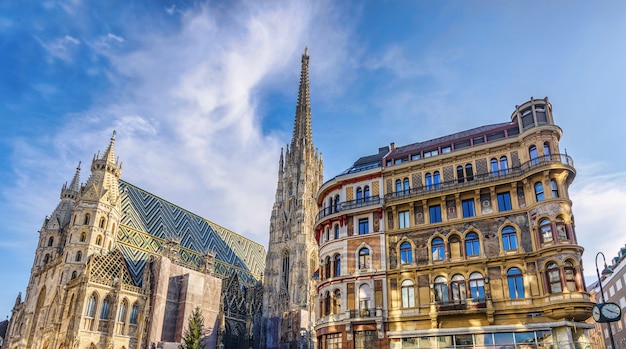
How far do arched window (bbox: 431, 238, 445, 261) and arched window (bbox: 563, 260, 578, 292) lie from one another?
22.5 ft

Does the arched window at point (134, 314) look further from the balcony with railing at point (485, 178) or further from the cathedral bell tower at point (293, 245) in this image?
the balcony with railing at point (485, 178)

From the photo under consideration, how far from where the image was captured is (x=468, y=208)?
1169 inches

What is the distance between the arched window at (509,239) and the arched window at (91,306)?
48616 millimetres

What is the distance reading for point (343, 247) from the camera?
32.2 meters

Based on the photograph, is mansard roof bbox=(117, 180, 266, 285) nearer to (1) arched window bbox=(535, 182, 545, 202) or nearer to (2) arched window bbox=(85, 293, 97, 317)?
(2) arched window bbox=(85, 293, 97, 317)

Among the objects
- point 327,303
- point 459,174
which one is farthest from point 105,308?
point 459,174

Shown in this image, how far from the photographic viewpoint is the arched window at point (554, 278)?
25.0 meters

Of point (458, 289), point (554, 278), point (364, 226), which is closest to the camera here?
point (554, 278)

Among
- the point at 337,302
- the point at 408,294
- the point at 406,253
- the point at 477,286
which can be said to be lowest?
the point at 337,302

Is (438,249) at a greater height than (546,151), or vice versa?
(546,151)

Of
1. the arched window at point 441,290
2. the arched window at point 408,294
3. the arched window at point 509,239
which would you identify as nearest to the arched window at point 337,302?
the arched window at point 408,294

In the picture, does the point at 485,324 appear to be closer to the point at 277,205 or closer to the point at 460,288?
the point at 460,288

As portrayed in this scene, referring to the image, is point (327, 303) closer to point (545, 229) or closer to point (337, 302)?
point (337, 302)

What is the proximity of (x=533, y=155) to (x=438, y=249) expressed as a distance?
8.28 metres
